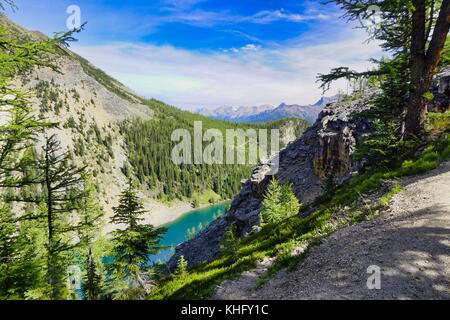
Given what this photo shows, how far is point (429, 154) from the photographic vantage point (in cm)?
1452

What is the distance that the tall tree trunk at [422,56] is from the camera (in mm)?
13969

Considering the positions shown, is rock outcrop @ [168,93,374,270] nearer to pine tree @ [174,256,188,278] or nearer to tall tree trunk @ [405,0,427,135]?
pine tree @ [174,256,188,278]

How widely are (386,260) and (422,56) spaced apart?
38.4 feet

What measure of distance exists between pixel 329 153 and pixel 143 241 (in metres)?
48.2

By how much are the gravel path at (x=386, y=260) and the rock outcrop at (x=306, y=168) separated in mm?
42861

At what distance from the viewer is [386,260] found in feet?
27.1

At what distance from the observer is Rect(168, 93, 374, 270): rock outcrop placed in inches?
2295

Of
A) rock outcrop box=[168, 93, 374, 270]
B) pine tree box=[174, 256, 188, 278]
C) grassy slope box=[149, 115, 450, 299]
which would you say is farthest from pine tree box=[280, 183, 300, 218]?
grassy slope box=[149, 115, 450, 299]

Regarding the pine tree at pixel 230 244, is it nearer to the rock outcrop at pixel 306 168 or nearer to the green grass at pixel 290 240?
the green grass at pixel 290 240

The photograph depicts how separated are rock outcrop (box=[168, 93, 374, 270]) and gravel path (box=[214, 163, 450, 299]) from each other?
4286cm

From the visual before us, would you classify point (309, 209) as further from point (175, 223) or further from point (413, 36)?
point (175, 223)

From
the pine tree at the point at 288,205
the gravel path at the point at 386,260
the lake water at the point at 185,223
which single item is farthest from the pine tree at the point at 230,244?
the lake water at the point at 185,223

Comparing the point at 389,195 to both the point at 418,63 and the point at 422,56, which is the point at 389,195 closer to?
the point at 418,63
